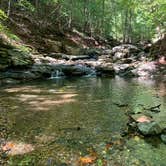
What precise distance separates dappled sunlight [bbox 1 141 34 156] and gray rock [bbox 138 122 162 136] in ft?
9.00

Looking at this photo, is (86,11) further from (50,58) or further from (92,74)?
(92,74)

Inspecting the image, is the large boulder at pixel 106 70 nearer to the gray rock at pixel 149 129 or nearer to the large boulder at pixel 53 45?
the large boulder at pixel 53 45

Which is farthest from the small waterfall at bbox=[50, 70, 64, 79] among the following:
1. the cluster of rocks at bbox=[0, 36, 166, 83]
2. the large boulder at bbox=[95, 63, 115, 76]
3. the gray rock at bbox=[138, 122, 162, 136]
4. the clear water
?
the gray rock at bbox=[138, 122, 162, 136]

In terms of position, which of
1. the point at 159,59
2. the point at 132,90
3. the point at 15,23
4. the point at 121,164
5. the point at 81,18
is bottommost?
the point at 121,164

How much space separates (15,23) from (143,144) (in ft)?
81.5

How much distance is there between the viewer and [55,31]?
33844mm

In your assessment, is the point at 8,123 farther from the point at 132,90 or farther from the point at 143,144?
the point at 132,90

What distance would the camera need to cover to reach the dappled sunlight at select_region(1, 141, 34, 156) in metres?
5.83

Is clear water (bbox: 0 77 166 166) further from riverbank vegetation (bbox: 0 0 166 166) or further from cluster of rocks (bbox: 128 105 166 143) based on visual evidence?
cluster of rocks (bbox: 128 105 166 143)

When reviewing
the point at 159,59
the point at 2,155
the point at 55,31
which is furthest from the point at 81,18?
the point at 2,155

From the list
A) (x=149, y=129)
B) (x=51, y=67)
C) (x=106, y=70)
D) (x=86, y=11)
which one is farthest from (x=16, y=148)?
(x=86, y=11)

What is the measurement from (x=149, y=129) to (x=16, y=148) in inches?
127

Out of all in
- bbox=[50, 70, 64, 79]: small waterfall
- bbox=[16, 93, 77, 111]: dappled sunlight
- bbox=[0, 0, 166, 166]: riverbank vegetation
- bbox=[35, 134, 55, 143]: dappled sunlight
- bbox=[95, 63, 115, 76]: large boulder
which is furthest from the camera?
bbox=[95, 63, 115, 76]: large boulder

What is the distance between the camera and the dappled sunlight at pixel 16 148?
19.1 feet
